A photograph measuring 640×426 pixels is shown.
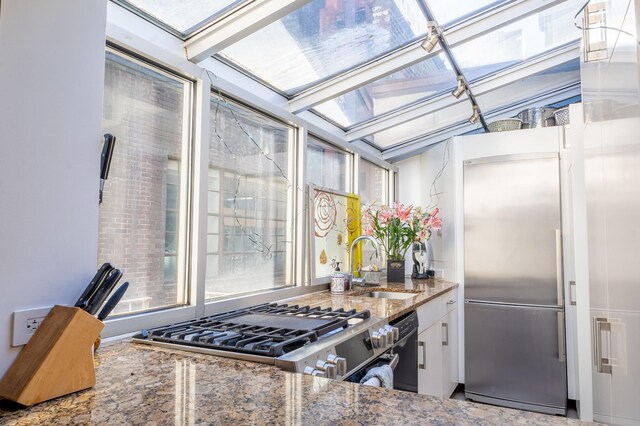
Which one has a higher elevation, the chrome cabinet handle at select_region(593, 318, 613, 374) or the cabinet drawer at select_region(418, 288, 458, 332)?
the chrome cabinet handle at select_region(593, 318, 613, 374)

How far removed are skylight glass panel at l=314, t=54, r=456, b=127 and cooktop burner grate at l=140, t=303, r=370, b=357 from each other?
1601 millimetres

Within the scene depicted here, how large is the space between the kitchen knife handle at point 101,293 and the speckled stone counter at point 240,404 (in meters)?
0.19

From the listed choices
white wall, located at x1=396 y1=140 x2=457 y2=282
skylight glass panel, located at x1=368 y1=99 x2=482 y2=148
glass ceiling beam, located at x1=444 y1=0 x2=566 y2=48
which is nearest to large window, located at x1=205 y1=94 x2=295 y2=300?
glass ceiling beam, located at x1=444 y1=0 x2=566 y2=48

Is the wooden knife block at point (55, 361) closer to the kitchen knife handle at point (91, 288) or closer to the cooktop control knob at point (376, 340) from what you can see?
the kitchen knife handle at point (91, 288)

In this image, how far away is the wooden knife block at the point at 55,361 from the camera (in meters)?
0.94

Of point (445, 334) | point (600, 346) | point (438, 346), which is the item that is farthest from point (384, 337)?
point (445, 334)

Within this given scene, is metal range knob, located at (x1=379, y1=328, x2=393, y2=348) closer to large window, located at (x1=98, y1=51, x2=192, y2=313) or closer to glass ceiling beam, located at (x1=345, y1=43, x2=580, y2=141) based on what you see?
large window, located at (x1=98, y1=51, x2=192, y2=313)

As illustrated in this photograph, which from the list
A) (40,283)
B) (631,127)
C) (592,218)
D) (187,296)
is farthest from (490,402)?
(40,283)

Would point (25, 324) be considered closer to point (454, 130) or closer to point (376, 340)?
point (376, 340)

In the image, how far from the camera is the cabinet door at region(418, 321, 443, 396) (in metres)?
2.59

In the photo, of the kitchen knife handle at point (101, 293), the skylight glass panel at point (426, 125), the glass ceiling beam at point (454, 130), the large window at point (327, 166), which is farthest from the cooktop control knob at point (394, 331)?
the glass ceiling beam at point (454, 130)

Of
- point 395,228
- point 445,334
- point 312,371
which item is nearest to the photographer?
point 312,371

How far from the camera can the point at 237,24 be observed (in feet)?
6.17

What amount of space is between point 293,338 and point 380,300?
1.23m
